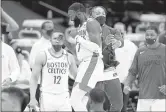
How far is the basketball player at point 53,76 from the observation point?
9.12 metres

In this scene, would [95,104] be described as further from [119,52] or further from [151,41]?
[119,52]

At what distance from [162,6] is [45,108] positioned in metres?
11.6

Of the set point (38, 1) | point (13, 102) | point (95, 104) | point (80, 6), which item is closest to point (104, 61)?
point (80, 6)

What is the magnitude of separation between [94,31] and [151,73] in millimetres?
1434

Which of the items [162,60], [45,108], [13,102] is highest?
[13,102]

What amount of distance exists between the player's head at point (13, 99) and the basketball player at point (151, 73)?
4708 mm

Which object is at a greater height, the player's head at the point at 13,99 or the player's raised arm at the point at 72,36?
the player's head at the point at 13,99

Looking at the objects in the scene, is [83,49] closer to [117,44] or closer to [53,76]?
[117,44]

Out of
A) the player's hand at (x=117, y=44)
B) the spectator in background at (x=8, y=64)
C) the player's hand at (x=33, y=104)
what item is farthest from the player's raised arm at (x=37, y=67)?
the player's hand at (x=117, y=44)

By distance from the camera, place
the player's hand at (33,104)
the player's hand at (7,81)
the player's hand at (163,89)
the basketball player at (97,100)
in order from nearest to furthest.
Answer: the basketball player at (97,100) < the player's hand at (7,81) < the player's hand at (33,104) < the player's hand at (163,89)

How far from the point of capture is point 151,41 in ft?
29.7

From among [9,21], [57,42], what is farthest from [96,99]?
[57,42]

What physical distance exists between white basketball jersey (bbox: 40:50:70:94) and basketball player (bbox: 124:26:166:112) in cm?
88

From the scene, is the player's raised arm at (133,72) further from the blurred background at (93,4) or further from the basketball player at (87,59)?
the blurred background at (93,4)
